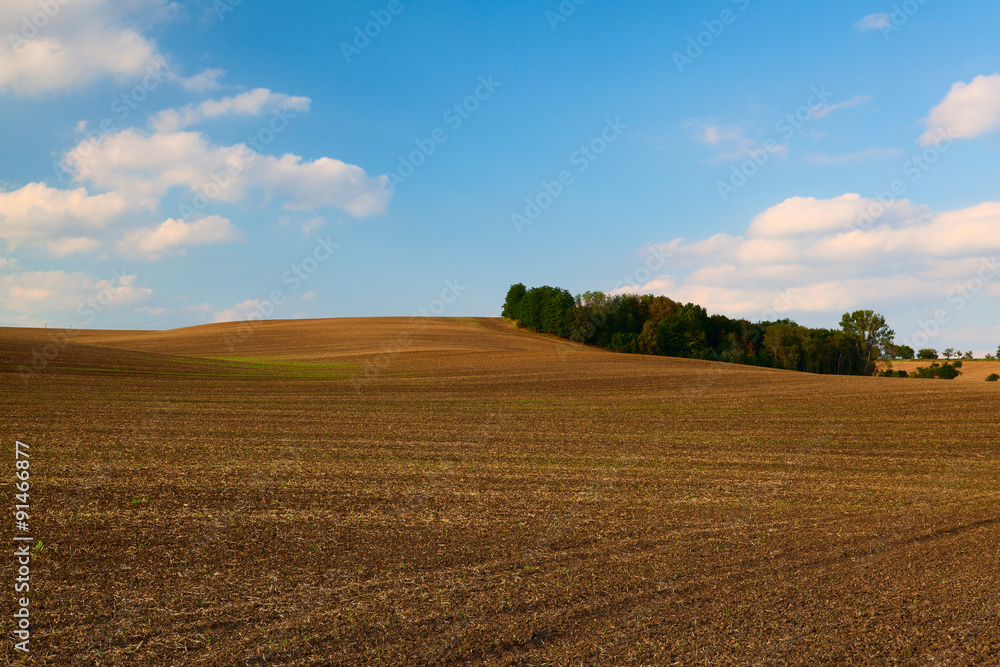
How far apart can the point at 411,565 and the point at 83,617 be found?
12.5ft

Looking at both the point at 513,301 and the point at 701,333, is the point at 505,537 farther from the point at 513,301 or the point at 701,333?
the point at 513,301

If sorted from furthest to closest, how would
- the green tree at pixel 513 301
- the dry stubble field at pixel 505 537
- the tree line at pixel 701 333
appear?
the green tree at pixel 513 301, the tree line at pixel 701 333, the dry stubble field at pixel 505 537

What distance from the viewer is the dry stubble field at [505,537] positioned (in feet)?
22.2

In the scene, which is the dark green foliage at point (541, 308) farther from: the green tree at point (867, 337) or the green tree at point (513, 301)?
the green tree at point (867, 337)

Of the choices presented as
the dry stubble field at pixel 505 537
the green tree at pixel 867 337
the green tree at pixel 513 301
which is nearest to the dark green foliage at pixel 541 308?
the green tree at pixel 513 301

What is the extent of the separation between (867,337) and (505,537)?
81.8 metres

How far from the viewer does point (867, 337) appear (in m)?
79.1

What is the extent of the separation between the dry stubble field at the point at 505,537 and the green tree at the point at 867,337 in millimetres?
57035

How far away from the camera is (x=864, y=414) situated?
28016mm

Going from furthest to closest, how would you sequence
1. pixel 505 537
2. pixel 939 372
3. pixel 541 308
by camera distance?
pixel 541 308, pixel 939 372, pixel 505 537

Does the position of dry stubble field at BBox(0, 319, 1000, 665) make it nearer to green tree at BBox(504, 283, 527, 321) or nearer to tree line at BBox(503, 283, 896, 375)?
tree line at BBox(503, 283, 896, 375)

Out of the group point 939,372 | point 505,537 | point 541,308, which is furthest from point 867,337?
point 505,537

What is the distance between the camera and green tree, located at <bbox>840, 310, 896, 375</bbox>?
7800 centimetres

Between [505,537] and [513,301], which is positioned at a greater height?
[513,301]
